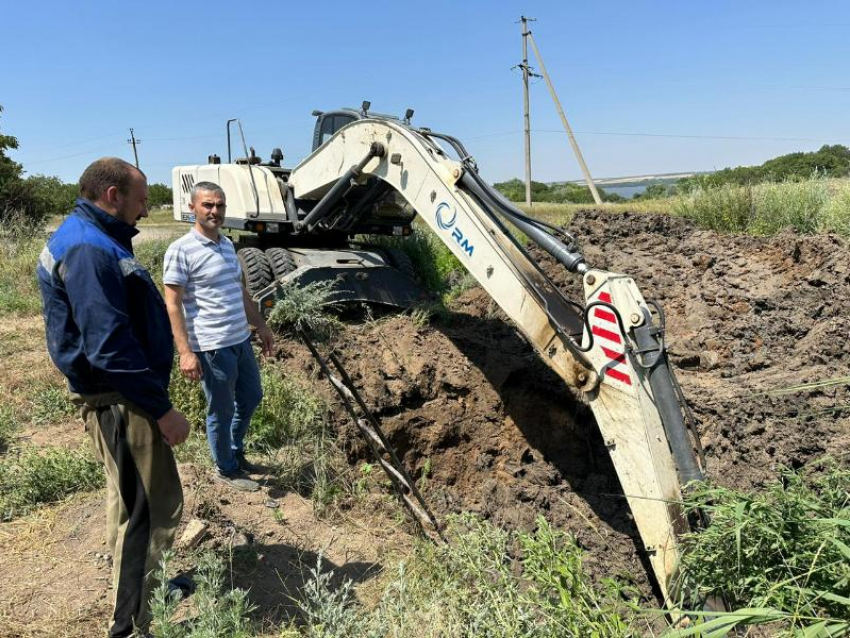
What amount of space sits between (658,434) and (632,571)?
1.17 m

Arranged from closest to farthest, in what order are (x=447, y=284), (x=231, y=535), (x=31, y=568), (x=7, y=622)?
1. (x=7, y=622)
2. (x=31, y=568)
3. (x=231, y=535)
4. (x=447, y=284)

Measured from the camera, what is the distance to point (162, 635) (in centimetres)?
211

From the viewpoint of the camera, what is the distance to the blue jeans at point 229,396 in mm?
3809

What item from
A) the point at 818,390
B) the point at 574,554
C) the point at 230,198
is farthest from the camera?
the point at 230,198

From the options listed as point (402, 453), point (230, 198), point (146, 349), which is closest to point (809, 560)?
point (146, 349)

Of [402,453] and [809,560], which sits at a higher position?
[809,560]

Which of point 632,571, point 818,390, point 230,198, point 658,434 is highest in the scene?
point 230,198

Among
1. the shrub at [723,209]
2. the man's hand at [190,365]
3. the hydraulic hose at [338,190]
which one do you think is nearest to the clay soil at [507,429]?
the man's hand at [190,365]

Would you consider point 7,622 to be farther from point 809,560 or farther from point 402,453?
point 809,560

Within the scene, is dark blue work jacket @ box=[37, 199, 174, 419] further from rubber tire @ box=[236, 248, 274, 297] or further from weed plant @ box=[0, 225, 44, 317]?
weed plant @ box=[0, 225, 44, 317]

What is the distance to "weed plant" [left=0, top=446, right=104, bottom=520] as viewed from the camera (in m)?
3.85

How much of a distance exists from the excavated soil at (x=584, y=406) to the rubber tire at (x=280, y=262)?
2.97 feet

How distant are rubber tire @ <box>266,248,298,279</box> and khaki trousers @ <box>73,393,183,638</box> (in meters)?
3.89

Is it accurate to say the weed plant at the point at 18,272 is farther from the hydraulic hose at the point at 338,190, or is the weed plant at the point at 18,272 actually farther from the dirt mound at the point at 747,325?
the dirt mound at the point at 747,325
